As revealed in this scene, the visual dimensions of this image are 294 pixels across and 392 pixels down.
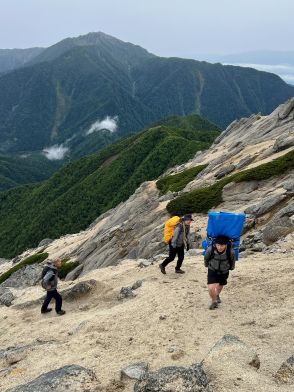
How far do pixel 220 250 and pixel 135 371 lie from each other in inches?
219

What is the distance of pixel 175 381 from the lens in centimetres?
1105

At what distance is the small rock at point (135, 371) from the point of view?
12.5m

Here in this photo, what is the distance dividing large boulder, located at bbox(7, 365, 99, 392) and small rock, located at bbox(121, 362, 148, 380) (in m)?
0.88

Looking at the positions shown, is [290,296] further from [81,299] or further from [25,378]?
[81,299]

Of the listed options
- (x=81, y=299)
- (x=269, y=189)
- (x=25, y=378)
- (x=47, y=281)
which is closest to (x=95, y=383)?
(x=25, y=378)

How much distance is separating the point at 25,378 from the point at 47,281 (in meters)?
8.38

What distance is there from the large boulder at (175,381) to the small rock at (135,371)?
92 centimetres

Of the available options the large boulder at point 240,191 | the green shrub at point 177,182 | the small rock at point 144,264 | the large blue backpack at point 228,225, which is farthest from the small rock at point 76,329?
the green shrub at point 177,182

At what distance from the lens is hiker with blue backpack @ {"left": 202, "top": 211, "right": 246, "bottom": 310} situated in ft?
53.2

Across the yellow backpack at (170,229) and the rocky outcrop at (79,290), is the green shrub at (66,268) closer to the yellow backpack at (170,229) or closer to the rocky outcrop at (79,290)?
the rocky outcrop at (79,290)

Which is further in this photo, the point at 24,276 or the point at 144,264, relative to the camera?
the point at 24,276

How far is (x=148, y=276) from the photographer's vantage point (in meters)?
23.7

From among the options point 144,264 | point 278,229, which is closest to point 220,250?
point 278,229

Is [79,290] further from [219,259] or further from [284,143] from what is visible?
[284,143]
